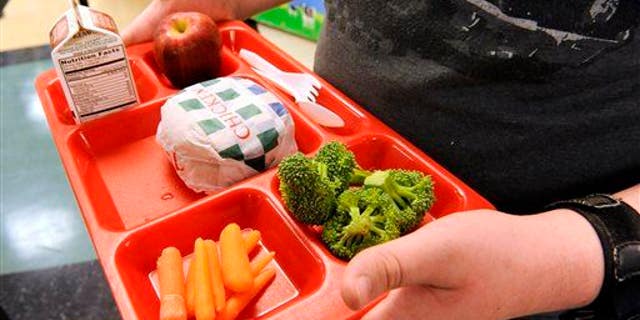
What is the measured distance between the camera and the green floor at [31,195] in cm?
175

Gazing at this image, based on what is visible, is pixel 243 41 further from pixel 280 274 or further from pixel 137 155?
pixel 280 274

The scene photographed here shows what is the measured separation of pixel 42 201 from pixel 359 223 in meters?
1.55

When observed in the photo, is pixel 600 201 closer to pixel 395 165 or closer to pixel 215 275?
pixel 395 165

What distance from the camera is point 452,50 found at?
79 cm

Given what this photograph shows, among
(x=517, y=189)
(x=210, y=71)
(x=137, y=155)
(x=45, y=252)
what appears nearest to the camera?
(x=517, y=189)

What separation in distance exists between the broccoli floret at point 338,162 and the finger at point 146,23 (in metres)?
0.53

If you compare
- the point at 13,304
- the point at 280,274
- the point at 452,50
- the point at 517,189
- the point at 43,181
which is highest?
the point at 452,50

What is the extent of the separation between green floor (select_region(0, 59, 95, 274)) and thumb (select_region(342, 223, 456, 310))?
57.2 inches

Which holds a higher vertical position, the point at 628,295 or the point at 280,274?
the point at 628,295

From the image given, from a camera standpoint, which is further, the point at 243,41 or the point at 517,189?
the point at 243,41

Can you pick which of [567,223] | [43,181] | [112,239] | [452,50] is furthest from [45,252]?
[567,223]

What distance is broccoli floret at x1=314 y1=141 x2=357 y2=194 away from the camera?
2.53ft

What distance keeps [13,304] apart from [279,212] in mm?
1201

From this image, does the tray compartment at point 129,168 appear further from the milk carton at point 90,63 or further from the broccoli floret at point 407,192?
the broccoli floret at point 407,192
